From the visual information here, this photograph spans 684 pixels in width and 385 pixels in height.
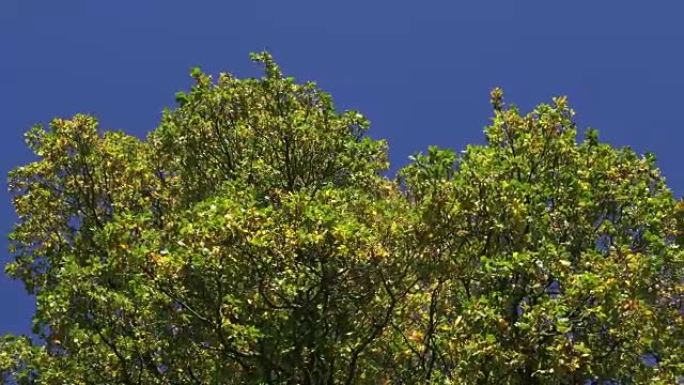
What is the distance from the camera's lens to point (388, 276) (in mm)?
21094

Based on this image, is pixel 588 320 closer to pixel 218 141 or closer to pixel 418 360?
pixel 418 360

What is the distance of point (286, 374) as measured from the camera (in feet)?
76.1

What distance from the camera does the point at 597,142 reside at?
87.7 ft

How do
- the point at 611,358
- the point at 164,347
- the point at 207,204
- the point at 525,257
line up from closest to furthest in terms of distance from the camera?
1. the point at 525,257
2. the point at 207,204
3. the point at 611,358
4. the point at 164,347

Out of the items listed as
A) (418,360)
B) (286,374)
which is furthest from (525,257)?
(286,374)

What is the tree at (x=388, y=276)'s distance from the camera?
2006cm

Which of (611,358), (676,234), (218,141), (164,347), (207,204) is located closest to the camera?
(207,204)

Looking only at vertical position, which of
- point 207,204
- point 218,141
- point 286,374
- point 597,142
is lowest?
point 286,374

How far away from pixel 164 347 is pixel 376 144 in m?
11.1

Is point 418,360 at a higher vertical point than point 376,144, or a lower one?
lower

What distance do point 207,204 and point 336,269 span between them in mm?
3645

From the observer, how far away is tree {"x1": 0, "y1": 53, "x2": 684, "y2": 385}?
20.1 metres

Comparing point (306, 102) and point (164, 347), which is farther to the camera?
point (306, 102)

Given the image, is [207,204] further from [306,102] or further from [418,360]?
[306,102]
